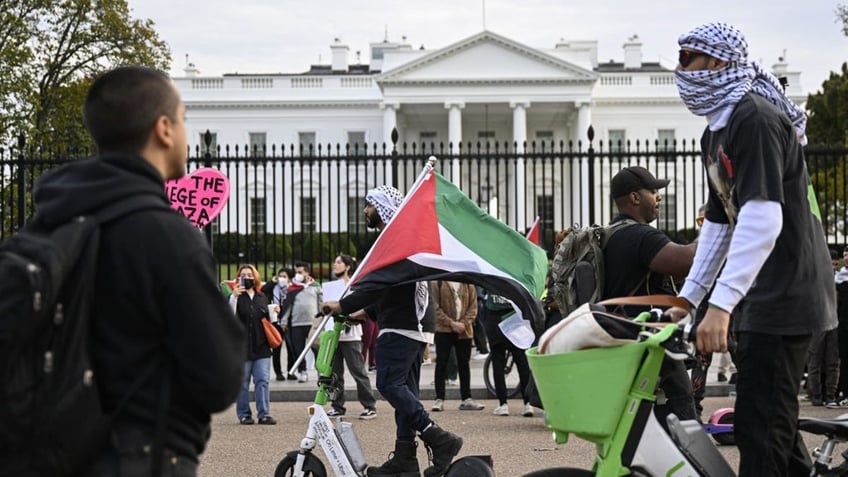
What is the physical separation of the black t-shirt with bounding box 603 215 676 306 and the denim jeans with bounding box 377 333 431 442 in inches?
61.9

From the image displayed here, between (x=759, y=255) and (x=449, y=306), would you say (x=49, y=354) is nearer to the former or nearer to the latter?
(x=759, y=255)

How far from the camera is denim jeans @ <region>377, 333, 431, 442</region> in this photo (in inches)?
263

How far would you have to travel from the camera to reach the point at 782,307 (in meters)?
3.74

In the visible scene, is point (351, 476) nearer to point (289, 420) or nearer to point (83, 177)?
point (83, 177)

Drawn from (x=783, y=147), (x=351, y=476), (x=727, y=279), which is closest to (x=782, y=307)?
(x=727, y=279)

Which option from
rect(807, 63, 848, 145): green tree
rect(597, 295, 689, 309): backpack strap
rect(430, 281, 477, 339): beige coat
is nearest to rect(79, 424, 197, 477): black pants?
rect(597, 295, 689, 309): backpack strap

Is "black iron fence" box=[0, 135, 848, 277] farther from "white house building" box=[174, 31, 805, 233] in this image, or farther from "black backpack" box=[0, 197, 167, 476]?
"black backpack" box=[0, 197, 167, 476]

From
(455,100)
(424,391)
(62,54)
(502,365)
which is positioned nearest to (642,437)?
(502,365)

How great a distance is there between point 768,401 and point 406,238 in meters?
3.25

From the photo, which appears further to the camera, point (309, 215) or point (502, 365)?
point (309, 215)

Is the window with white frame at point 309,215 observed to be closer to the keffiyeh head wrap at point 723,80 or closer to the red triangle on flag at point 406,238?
the red triangle on flag at point 406,238

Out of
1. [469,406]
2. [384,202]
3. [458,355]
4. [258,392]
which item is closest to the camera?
[384,202]

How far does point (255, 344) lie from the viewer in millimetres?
11633

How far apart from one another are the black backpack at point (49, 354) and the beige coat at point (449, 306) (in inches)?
388
